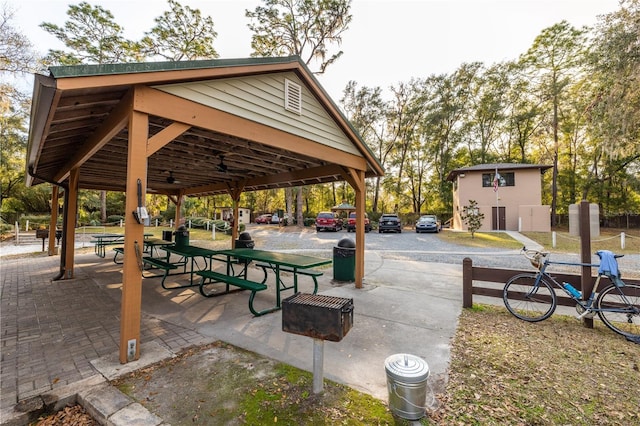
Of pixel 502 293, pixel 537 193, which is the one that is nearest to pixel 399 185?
pixel 537 193

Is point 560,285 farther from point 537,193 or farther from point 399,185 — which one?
point 399,185

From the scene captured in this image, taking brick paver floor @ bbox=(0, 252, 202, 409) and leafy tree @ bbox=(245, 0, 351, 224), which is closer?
brick paver floor @ bbox=(0, 252, 202, 409)

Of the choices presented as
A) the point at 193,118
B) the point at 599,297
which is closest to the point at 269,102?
the point at 193,118

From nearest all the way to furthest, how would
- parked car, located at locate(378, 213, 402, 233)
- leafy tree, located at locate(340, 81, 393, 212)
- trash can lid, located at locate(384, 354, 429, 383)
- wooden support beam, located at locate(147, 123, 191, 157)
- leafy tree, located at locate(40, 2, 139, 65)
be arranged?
trash can lid, located at locate(384, 354, 429, 383) → wooden support beam, located at locate(147, 123, 191, 157) → leafy tree, located at locate(40, 2, 139, 65) → parked car, located at locate(378, 213, 402, 233) → leafy tree, located at locate(340, 81, 393, 212)

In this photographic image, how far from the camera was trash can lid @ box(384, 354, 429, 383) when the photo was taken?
7.00 feet

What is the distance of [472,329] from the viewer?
4066mm

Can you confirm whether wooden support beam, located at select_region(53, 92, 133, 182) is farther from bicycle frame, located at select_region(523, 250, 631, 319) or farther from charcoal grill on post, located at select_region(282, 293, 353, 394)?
bicycle frame, located at select_region(523, 250, 631, 319)

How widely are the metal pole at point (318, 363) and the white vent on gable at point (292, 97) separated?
3858mm

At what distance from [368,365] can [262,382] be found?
115cm

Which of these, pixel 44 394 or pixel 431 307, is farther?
pixel 431 307

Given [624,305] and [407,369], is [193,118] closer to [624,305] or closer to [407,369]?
[407,369]

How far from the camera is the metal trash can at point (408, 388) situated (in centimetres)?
213

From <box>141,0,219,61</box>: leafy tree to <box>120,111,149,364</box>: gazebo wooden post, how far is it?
2155 centimetres

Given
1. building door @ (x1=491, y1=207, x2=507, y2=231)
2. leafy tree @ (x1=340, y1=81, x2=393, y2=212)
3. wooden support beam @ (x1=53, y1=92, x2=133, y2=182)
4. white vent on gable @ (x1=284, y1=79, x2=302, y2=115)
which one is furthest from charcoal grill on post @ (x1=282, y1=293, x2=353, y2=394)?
leafy tree @ (x1=340, y1=81, x2=393, y2=212)
